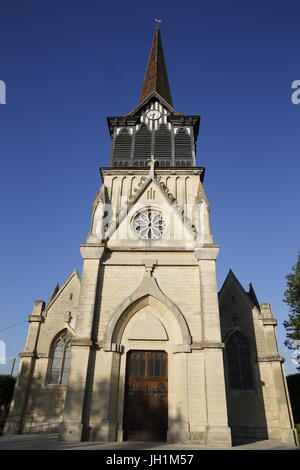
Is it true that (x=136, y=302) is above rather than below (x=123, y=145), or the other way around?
below

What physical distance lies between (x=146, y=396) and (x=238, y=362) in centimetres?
629

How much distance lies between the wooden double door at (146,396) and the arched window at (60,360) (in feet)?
17.3

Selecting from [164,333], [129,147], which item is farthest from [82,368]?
[129,147]

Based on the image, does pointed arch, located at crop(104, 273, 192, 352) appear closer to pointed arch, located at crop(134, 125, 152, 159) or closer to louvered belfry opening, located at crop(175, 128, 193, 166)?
louvered belfry opening, located at crop(175, 128, 193, 166)

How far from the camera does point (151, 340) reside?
47.4 feet

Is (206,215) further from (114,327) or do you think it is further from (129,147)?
(129,147)

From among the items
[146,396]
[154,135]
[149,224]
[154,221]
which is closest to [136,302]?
[146,396]

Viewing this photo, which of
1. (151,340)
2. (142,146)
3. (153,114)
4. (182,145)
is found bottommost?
(151,340)

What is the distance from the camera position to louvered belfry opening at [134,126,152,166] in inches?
931

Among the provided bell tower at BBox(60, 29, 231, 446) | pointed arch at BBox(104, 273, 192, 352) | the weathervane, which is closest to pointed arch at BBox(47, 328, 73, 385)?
bell tower at BBox(60, 29, 231, 446)

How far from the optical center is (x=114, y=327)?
14.2m

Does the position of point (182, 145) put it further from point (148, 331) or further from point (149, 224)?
point (148, 331)

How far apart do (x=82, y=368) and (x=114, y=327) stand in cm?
213

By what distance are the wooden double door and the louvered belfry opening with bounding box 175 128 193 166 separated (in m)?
14.2
